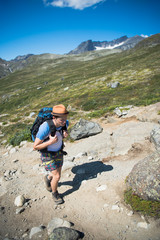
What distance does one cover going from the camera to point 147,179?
14.3 feet

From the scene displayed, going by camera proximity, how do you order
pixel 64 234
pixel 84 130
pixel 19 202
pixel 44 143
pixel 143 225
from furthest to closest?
1. pixel 84 130
2. pixel 19 202
3. pixel 44 143
4. pixel 143 225
5. pixel 64 234

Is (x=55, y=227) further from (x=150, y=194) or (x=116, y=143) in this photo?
(x=116, y=143)

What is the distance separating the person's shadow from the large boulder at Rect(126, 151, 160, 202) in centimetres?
210

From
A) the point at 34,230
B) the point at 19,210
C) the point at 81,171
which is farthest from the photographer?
the point at 81,171

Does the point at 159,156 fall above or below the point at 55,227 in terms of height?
above

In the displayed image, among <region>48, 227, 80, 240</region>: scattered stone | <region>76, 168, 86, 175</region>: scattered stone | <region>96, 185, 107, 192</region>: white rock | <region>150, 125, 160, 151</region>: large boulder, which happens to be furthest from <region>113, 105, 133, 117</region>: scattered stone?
<region>48, 227, 80, 240</region>: scattered stone

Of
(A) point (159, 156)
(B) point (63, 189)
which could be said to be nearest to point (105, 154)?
(B) point (63, 189)

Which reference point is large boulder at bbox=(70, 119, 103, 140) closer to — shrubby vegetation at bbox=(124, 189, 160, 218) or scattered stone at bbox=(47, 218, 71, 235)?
shrubby vegetation at bbox=(124, 189, 160, 218)

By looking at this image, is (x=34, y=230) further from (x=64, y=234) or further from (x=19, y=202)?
(x=19, y=202)

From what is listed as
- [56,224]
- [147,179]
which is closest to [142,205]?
[147,179]

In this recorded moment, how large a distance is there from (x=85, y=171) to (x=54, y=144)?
315cm

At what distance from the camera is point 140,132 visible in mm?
9656

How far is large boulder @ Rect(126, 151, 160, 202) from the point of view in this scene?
13.6 ft

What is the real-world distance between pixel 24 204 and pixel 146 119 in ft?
31.8
